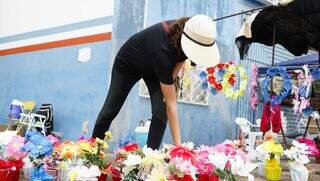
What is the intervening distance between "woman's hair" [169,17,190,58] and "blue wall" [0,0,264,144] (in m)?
3.38

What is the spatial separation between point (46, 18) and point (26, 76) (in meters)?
1.14

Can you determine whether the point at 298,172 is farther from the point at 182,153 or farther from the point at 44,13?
the point at 44,13

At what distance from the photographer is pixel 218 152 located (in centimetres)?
190

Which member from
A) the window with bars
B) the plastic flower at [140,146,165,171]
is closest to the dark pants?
the plastic flower at [140,146,165,171]

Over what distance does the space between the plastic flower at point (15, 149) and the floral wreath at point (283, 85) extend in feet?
8.78

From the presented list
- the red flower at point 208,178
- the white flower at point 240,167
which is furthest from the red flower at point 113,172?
the white flower at point 240,167

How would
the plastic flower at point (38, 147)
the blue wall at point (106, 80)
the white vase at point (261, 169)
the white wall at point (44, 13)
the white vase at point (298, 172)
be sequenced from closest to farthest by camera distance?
the plastic flower at point (38, 147)
the white vase at point (298, 172)
the white vase at point (261, 169)
the blue wall at point (106, 80)
the white wall at point (44, 13)

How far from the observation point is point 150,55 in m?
2.86

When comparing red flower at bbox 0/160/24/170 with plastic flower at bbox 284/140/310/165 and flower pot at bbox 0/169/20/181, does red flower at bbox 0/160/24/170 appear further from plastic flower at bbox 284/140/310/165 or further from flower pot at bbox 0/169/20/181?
plastic flower at bbox 284/140/310/165

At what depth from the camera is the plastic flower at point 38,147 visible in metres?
2.07

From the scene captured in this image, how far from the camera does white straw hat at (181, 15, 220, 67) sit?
99.7 inches

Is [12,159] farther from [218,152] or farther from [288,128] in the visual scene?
[288,128]

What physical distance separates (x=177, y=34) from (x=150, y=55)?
27 centimetres

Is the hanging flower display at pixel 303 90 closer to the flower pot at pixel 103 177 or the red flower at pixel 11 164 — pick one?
the flower pot at pixel 103 177
